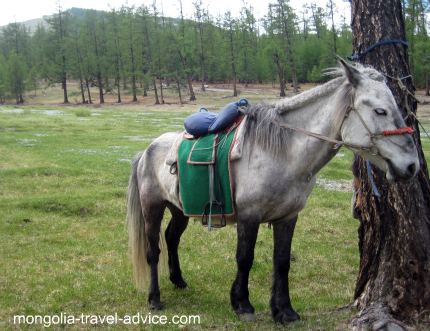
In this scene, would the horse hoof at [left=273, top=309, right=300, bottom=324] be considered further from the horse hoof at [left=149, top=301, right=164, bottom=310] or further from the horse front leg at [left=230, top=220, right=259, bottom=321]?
the horse hoof at [left=149, top=301, right=164, bottom=310]

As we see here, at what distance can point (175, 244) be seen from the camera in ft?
23.7

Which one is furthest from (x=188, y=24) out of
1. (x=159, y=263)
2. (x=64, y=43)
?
(x=159, y=263)

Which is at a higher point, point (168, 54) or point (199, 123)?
point (168, 54)

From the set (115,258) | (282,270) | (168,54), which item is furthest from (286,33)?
(282,270)

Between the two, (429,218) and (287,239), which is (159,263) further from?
(429,218)

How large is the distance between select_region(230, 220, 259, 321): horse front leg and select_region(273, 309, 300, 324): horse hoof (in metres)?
0.29

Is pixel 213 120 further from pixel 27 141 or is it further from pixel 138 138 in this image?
pixel 138 138

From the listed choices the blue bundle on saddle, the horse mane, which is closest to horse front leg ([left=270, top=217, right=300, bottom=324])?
the horse mane

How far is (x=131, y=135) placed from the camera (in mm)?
31453

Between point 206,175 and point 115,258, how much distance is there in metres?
3.88

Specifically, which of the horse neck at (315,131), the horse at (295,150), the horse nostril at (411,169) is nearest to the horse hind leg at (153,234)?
the horse at (295,150)

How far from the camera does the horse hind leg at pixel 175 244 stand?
7121mm

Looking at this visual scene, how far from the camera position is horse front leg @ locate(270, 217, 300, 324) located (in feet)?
18.0

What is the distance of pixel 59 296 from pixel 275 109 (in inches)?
162
